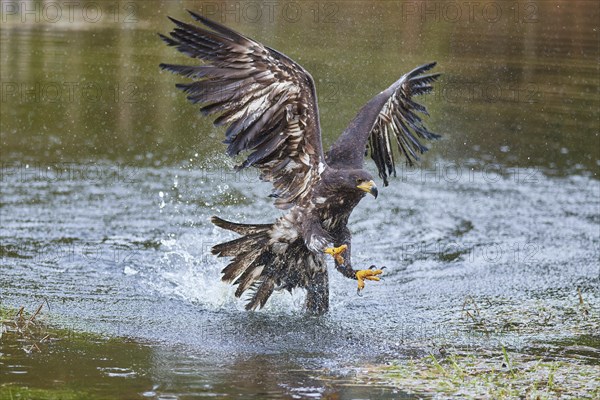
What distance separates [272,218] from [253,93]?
10.8 feet

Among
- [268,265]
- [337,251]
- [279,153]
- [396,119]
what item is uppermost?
[396,119]

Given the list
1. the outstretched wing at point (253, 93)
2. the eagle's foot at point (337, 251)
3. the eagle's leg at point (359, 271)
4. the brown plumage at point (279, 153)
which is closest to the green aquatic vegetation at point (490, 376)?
the eagle's leg at point (359, 271)

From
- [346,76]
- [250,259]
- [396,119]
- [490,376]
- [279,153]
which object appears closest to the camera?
[490,376]

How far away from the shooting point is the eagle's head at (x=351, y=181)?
6.99m

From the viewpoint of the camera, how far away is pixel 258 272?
764 cm

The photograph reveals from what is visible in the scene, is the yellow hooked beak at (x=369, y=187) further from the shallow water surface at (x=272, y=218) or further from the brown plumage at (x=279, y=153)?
the shallow water surface at (x=272, y=218)

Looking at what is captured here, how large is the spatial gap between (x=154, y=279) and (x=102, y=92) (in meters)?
7.26

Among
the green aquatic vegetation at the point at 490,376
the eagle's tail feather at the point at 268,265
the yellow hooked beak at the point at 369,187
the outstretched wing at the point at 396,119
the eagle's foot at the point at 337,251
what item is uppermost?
the outstretched wing at the point at 396,119

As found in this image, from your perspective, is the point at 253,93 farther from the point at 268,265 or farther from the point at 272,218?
the point at 272,218

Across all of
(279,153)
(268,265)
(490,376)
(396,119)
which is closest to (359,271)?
(268,265)

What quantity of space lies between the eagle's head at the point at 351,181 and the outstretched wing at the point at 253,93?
0.54 feet

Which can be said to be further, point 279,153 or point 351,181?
point 279,153

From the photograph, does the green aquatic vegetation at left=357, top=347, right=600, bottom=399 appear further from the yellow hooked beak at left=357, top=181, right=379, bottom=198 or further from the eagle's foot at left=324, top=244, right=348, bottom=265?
the yellow hooked beak at left=357, top=181, right=379, bottom=198

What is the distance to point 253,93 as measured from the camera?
702 centimetres
